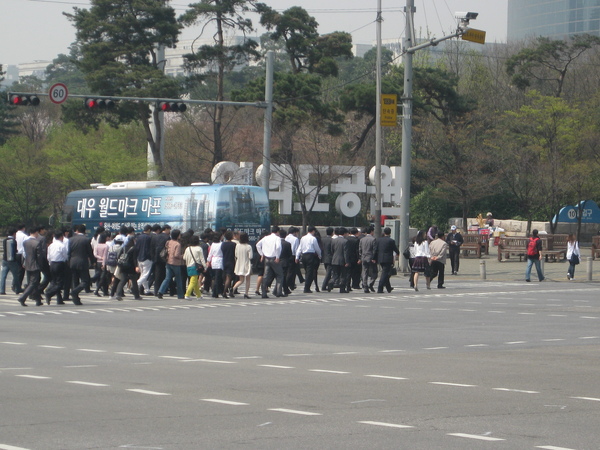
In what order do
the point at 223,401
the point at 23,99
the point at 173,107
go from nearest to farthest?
the point at 223,401, the point at 23,99, the point at 173,107

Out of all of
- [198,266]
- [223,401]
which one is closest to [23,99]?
[198,266]

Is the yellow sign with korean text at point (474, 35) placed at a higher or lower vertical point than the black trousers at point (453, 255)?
higher

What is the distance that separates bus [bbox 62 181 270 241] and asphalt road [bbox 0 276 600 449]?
15.8 m

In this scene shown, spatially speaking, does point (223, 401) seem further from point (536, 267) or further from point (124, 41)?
point (124, 41)

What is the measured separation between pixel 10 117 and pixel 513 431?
2835 inches

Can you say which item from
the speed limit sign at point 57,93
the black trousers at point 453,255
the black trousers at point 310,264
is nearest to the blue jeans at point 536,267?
the black trousers at point 453,255

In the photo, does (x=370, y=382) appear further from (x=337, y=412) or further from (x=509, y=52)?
(x=509, y=52)

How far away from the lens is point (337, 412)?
29.0 feet

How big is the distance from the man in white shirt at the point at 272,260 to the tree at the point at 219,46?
2976 cm

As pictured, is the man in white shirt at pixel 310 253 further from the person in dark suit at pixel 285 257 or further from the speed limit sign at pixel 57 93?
the speed limit sign at pixel 57 93

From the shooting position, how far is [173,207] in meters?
37.9

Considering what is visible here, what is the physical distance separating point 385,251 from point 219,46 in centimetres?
3141

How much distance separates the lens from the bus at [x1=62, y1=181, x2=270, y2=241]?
36344 mm

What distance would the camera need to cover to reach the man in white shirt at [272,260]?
2445 centimetres
